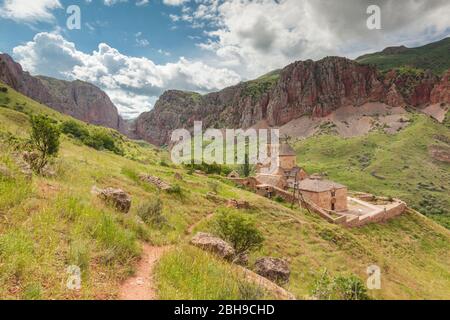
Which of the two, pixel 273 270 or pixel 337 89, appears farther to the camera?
pixel 337 89

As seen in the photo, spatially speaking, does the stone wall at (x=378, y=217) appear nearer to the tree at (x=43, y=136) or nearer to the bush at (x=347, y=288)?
the bush at (x=347, y=288)

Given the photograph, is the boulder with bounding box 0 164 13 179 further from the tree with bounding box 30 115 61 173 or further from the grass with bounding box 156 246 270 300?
the tree with bounding box 30 115 61 173

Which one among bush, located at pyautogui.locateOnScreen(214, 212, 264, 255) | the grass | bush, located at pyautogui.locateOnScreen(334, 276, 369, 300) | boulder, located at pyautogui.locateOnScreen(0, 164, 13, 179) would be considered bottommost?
bush, located at pyautogui.locateOnScreen(214, 212, 264, 255)

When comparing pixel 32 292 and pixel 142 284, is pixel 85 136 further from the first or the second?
pixel 32 292

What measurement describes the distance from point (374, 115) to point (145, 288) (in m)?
173

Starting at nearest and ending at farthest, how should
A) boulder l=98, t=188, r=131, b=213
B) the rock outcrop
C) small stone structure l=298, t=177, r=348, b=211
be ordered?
boulder l=98, t=188, r=131, b=213, small stone structure l=298, t=177, r=348, b=211, the rock outcrop

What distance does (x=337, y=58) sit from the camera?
175750 mm

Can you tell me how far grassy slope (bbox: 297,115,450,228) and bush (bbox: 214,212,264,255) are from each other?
61976 millimetres

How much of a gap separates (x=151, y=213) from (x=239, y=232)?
4757 mm

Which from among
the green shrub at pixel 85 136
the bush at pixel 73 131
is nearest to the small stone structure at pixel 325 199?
the green shrub at pixel 85 136

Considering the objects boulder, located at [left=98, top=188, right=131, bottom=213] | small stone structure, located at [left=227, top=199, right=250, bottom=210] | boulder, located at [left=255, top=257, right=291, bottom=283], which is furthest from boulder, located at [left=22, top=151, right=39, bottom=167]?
small stone structure, located at [left=227, top=199, right=250, bottom=210]

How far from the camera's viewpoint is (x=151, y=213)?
34.6ft

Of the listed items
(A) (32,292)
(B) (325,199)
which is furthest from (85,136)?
(A) (32,292)

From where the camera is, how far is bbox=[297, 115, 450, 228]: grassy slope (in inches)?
2950
